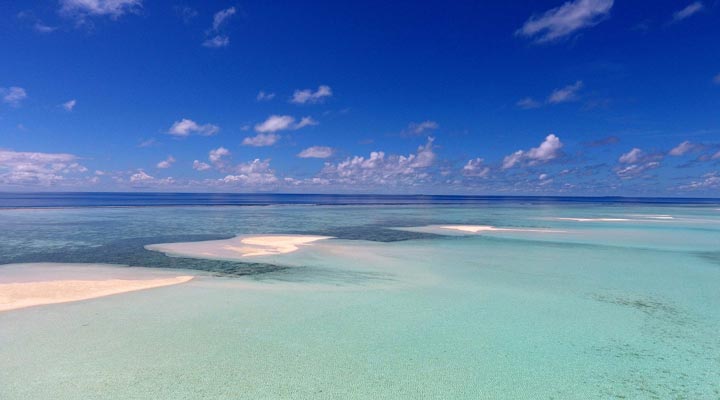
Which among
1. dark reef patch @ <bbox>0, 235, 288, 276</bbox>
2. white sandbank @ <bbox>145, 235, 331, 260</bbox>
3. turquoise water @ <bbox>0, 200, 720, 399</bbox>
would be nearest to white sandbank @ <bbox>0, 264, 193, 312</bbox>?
turquoise water @ <bbox>0, 200, 720, 399</bbox>

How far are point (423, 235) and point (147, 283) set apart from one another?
19742 mm

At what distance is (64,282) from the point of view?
13.0 metres

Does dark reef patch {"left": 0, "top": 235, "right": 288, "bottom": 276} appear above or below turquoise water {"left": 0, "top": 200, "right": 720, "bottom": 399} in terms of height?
above

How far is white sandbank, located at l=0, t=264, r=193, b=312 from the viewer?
11063 millimetres

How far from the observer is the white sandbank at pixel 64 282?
11.1m

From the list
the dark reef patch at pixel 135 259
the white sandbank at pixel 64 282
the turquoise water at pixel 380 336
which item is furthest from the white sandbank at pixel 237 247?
the white sandbank at pixel 64 282

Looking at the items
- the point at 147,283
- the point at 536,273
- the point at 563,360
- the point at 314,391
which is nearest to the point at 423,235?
the point at 536,273

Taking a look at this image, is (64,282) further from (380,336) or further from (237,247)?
(380,336)

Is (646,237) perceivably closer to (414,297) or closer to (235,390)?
(414,297)

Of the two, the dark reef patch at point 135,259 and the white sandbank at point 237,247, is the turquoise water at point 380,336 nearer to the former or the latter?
the dark reef patch at point 135,259

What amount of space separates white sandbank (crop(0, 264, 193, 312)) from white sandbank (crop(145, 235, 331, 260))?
168 inches

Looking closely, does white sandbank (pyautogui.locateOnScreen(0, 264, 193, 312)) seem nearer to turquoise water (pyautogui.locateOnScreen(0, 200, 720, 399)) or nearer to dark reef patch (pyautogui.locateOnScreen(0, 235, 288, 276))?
turquoise water (pyautogui.locateOnScreen(0, 200, 720, 399))

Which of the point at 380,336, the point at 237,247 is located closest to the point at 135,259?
the point at 237,247

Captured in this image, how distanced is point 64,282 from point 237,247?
9398mm
